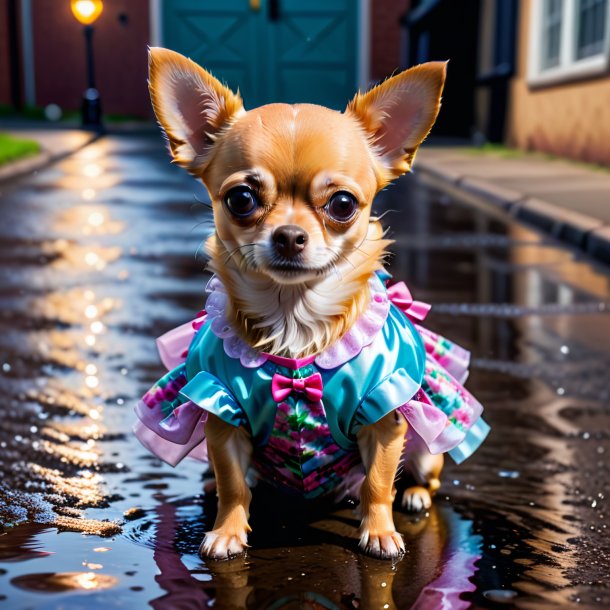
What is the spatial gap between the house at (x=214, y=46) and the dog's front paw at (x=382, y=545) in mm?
24400

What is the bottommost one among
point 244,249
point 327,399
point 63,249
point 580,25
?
point 63,249

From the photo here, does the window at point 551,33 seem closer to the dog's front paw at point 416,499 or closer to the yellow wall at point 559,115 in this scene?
the yellow wall at point 559,115

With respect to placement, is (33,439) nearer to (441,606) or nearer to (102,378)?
(102,378)

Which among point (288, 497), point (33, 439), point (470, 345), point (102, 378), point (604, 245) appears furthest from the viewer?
point (604, 245)

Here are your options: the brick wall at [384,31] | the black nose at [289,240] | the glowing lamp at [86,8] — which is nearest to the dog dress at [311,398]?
the black nose at [289,240]

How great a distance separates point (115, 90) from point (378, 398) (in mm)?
26057

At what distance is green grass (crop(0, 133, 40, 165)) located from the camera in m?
14.8

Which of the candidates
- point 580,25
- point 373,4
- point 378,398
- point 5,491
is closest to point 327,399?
point 378,398

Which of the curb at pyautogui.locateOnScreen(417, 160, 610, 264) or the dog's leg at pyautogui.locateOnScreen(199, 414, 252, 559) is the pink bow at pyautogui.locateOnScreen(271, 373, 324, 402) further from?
the curb at pyautogui.locateOnScreen(417, 160, 610, 264)

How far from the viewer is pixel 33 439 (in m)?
4.04

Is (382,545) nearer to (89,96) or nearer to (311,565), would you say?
(311,565)

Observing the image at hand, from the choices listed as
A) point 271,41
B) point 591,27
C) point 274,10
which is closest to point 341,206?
point 591,27

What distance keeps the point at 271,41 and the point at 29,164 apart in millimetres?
13062

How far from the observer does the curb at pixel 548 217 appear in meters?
8.73
